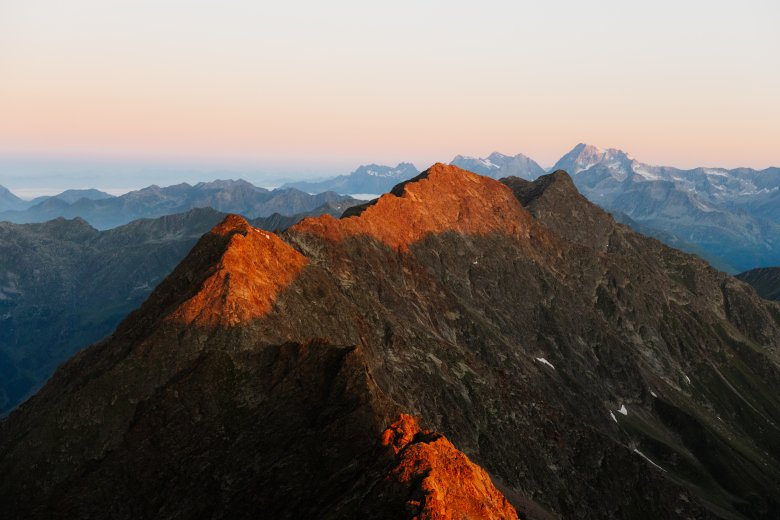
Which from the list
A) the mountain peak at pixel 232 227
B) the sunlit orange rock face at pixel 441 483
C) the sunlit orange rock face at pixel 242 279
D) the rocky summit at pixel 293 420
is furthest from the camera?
the mountain peak at pixel 232 227

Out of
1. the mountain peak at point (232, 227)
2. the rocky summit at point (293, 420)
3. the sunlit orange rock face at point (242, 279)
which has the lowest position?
the rocky summit at point (293, 420)

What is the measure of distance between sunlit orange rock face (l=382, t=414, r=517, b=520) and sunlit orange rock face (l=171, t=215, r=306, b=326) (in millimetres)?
46484

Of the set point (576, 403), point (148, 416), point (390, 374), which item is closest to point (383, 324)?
point (390, 374)

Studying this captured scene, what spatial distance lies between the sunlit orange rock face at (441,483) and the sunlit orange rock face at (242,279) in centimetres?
4648

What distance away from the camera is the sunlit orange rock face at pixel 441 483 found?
43125 mm

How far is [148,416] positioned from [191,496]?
1620cm

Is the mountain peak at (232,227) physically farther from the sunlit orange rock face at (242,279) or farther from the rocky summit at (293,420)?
the rocky summit at (293,420)

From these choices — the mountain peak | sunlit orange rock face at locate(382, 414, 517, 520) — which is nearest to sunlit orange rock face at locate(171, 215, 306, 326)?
the mountain peak

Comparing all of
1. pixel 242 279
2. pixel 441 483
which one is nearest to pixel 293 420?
pixel 441 483

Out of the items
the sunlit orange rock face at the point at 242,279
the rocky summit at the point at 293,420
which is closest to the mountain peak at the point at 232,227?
the sunlit orange rock face at the point at 242,279

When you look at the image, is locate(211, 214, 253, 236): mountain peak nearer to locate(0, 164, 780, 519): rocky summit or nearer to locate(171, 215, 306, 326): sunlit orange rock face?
locate(171, 215, 306, 326): sunlit orange rock face

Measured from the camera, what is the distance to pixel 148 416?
75.0 meters

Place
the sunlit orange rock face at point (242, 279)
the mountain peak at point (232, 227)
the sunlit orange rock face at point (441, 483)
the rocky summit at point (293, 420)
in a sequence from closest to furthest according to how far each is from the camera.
A: the sunlit orange rock face at point (441, 483) < the rocky summit at point (293, 420) < the sunlit orange rock face at point (242, 279) < the mountain peak at point (232, 227)

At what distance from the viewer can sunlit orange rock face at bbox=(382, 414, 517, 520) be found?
43.1 metres
